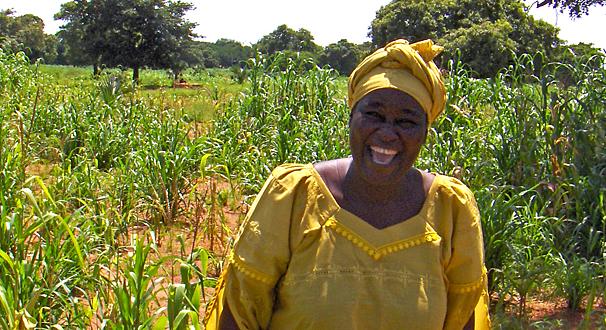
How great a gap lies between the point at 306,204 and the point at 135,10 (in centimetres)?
2626

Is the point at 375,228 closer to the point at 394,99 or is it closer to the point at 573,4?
the point at 394,99

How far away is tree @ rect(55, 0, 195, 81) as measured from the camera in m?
26.0

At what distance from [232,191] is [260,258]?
3196 mm

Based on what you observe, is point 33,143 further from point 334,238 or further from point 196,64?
point 196,64

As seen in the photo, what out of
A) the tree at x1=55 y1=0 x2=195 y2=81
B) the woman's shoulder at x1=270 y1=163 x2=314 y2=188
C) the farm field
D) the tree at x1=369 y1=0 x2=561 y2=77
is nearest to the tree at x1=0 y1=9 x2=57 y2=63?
the tree at x1=55 y1=0 x2=195 y2=81

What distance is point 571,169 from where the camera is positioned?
401 cm

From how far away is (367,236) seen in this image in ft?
4.65

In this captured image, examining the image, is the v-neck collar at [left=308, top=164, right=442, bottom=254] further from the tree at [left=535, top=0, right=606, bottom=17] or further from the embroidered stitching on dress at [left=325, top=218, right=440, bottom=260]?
the tree at [left=535, top=0, right=606, bottom=17]

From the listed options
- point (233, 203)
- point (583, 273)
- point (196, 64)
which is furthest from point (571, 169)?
point (196, 64)

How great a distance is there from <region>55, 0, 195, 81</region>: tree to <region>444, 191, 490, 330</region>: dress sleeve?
82.2 feet

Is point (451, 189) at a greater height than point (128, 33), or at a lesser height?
lesser

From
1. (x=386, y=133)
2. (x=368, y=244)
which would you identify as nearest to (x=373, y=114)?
(x=386, y=133)

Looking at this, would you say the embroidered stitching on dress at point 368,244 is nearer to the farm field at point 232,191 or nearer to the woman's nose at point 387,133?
the woman's nose at point 387,133

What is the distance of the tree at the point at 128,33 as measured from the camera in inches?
1024
